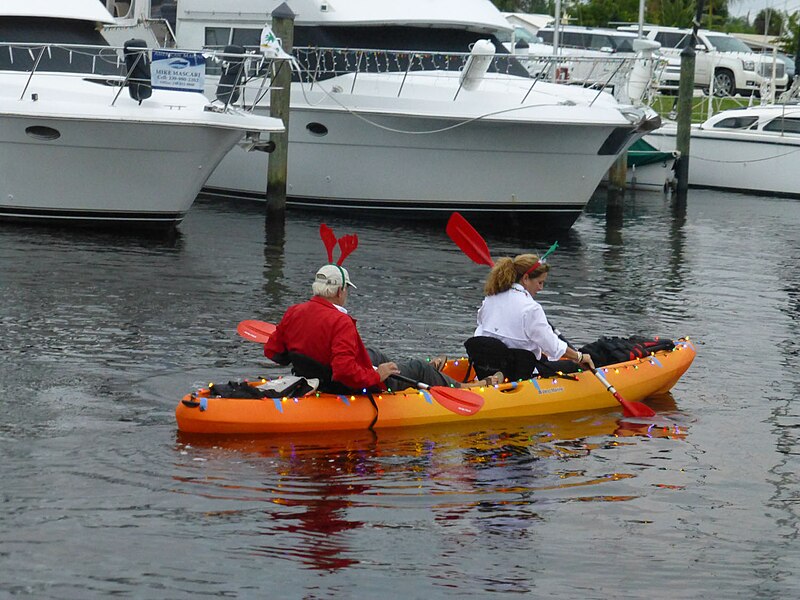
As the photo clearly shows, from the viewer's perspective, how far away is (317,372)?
948 centimetres

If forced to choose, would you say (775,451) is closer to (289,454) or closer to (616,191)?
(289,454)

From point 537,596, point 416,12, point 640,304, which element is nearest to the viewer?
point 537,596

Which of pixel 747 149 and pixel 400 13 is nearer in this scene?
pixel 400 13

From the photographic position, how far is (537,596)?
6.94m

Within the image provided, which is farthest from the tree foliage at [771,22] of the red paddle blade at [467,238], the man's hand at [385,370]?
the man's hand at [385,370]

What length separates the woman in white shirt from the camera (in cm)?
1033

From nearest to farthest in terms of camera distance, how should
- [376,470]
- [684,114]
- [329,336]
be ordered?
[376,470] < [329,336] < [684,114]

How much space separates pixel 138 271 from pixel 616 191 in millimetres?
9572

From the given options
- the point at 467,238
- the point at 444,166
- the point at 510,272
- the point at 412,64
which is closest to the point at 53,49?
the point at 412,64

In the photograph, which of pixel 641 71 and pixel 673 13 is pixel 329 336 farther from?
pixel 673 13

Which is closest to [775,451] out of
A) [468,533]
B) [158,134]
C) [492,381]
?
[492,381]

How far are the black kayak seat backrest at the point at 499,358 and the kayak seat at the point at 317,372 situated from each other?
1.21 metres

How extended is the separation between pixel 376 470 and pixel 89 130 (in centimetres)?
976

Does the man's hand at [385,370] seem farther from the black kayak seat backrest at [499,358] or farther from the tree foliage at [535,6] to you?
the tree foliage at [535,6]
